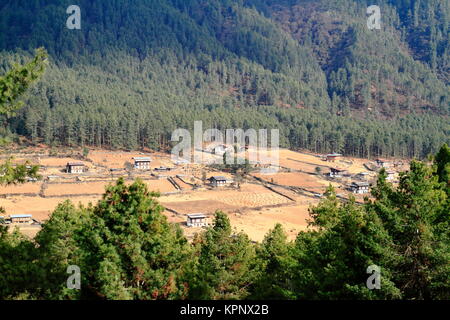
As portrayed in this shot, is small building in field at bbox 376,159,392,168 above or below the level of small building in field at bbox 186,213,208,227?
above

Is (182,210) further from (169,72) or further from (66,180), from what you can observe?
(169,72)

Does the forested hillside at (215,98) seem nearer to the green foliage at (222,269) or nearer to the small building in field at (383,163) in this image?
the small building in field at (383,163)

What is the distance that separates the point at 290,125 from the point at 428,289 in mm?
109046

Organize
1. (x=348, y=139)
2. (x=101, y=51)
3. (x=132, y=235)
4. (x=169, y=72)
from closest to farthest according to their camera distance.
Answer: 1. (x=132, y=235)
2. (x=348, y=139)
3. (x=169, y=72)
4. (x=101, y=51)

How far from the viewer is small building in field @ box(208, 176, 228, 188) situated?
214 ft

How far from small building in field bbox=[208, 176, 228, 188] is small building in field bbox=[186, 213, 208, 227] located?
66.9ft

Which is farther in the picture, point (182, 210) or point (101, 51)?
point (101, 51)

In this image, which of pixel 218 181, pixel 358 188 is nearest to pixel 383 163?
pixel 358 188

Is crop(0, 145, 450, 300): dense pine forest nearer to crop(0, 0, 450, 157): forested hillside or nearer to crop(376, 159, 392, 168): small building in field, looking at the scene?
crop(0, 0, 450, 157): forested hillside

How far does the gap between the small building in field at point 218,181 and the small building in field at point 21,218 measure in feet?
95.3

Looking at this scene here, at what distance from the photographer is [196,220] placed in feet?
145

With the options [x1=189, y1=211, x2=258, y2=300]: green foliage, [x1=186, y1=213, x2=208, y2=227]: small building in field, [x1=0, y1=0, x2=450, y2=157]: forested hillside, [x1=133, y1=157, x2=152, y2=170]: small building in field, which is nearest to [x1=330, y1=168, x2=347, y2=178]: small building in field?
[x1=0, y1=0, x2=450, y2=157]: forested hillside
